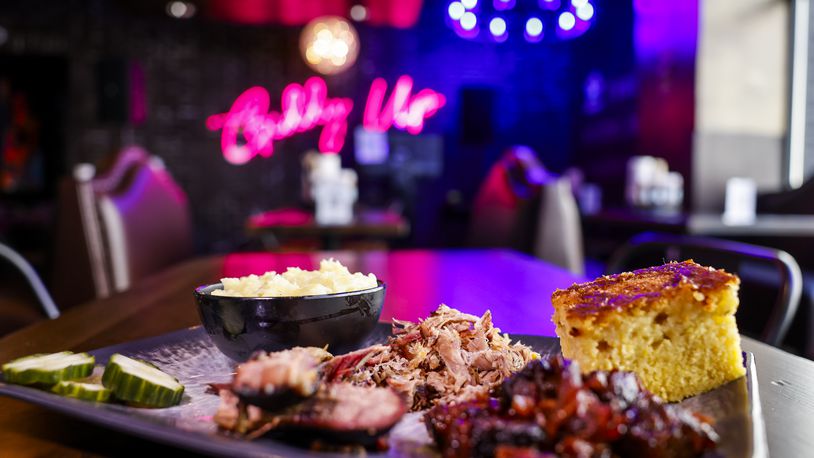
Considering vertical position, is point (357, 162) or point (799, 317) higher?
point (357, 162)

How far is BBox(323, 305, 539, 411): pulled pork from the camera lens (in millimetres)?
696

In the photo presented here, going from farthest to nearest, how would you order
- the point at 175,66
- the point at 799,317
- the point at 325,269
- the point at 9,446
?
1. the point at 175,66
2. the point at 799,317
3. the point at 325,269
4. the point at 9,446

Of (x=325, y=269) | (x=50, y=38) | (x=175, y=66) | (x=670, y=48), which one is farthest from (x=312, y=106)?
(x=325, y=269)

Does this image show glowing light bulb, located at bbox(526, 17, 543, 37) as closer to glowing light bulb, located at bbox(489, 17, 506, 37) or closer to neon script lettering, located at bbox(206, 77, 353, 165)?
glowing light bulb, located at bbox(489, 17, 506, 37)

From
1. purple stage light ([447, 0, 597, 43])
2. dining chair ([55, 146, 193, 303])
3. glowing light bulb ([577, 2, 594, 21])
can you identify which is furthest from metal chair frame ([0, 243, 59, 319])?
glowing light bulb ([577, 2, 594, 21])

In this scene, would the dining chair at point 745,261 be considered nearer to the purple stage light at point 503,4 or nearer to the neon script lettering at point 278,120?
the purple stage light at point 503,4

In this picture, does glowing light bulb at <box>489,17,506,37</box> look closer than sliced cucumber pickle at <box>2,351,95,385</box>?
No

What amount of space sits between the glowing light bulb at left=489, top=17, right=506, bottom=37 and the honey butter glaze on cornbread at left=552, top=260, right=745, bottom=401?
8945mm

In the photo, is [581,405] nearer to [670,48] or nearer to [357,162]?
[670,48]

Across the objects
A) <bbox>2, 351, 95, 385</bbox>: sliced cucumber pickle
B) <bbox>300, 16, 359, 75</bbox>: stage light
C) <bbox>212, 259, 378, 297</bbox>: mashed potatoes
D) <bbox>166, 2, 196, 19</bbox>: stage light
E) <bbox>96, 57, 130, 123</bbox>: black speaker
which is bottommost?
<bbox>2, 351, 95, 385</bbox>: sliced cucumber pickle

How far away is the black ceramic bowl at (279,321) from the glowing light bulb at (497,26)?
8.87m

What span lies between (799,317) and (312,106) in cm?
749

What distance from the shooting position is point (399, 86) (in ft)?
31.1

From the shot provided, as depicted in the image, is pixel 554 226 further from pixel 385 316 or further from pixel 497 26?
pixel 497 26
